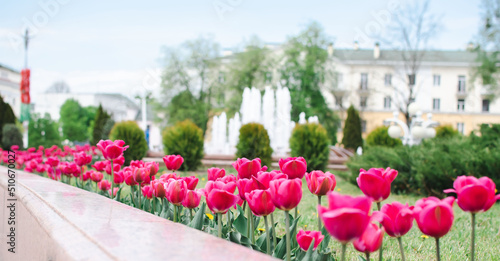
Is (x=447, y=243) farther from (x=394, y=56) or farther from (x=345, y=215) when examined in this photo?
(x=394, y=56)

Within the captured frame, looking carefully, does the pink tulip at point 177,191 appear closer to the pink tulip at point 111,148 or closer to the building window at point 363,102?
the pink tulip at point 111,148

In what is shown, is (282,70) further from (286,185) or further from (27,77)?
(286,185)

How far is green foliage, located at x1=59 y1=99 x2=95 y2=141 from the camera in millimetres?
56562

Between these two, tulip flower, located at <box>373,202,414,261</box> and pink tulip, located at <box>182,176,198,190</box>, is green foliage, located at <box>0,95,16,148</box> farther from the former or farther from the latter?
tulip flower, located at <box>373,202,414,261</box>

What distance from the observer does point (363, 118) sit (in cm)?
4491

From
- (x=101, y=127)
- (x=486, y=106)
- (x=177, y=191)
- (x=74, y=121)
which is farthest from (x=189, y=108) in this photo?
(x=177, y=191)

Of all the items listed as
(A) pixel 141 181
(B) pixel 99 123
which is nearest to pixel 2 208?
(A) pixel 141 181

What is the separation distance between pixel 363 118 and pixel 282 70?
35.7ft

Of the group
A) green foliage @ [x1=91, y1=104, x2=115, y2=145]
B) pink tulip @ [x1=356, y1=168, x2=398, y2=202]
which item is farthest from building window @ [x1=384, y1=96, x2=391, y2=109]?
pink tulip @ [x1=356, y1=168, x2=398, y2=202]

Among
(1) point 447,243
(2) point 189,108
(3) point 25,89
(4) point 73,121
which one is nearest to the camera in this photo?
(1) point 447,243

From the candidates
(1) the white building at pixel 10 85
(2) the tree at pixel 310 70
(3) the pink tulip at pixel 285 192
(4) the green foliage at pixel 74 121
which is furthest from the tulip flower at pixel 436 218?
(4) the green foliage at pixel 74 121

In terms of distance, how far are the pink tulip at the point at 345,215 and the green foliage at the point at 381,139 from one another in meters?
17.3

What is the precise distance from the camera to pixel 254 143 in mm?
12703

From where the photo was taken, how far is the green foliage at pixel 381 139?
694 inches
